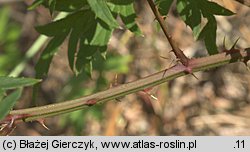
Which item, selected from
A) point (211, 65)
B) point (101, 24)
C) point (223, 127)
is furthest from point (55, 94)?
point (211, 65)

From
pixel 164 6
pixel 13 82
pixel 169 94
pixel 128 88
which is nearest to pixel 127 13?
pixel 164 6

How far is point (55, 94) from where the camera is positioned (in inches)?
161

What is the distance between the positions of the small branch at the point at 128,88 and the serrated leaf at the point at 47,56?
1.35ft

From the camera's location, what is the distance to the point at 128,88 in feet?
4.40

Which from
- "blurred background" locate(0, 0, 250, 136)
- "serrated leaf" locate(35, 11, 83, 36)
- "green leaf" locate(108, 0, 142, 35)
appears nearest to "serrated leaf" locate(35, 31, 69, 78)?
"serrated leaf" locate(35, 11, 83, 36)

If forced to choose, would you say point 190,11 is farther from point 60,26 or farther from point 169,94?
point 169,94

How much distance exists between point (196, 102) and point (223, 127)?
0.29m

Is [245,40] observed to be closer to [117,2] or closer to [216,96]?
[216,96]

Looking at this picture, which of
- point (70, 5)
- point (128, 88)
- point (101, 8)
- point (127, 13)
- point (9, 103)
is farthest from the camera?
point (70, 5)

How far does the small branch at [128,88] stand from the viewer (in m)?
1.28

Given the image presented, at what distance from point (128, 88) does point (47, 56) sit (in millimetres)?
457

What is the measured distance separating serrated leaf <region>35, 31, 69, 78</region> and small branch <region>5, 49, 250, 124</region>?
41cm

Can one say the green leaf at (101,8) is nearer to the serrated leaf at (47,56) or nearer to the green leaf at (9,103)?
the green leaf at (9,103)

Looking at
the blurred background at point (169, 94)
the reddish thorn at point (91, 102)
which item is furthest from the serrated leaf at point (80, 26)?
the blurred background at point (169, 94)
